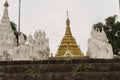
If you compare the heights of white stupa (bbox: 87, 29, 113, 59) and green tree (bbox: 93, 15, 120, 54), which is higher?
green tree (bbox: 93, 15, 120, 54)

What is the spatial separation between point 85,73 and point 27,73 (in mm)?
2794

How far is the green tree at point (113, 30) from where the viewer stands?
51.2 meters

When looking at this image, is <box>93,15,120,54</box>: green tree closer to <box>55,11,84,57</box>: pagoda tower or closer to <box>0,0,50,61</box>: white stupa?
<box>55,11,84,57</box>: pagoda tower

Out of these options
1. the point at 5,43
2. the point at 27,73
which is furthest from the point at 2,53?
the point at 27,73

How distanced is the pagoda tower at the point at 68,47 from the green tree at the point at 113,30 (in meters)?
3.90

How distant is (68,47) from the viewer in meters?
52.2

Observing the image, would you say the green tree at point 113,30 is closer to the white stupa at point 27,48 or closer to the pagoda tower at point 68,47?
Answer: the pagoda tower at point 68,47

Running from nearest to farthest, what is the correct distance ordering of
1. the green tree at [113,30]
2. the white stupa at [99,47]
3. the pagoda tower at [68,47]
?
the white stupa at [99,47] → the pagoda tower at [68,47] → the green tree at [113,30]

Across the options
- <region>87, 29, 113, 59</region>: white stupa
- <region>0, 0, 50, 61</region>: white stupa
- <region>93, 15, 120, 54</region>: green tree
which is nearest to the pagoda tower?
<region>93, 15, 120, 54</region>: green tree

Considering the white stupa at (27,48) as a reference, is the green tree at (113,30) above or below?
above

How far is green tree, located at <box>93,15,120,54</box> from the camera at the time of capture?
51.2 meters

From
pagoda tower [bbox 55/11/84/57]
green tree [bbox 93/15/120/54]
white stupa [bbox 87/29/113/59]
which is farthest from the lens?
green tree [bbox 93/15/120/54]

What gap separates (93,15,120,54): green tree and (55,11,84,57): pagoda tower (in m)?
3.90

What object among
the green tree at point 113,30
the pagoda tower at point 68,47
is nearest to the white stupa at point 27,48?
the pagoda tower at point 68,47
